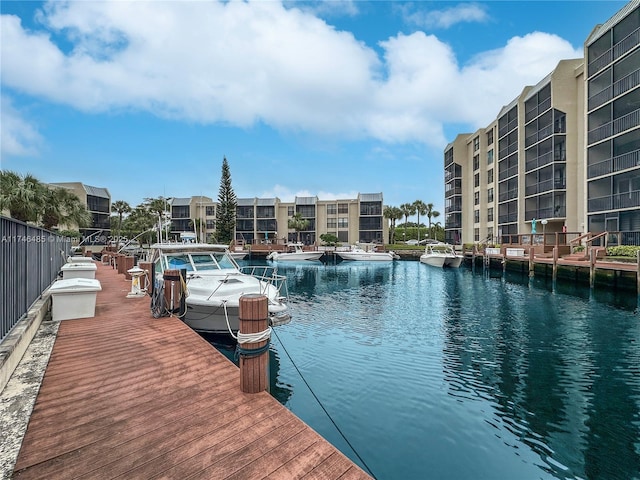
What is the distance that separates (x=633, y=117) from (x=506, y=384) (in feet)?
93.4

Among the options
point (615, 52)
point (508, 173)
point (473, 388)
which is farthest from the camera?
point (508, 173)

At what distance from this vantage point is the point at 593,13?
29156mm

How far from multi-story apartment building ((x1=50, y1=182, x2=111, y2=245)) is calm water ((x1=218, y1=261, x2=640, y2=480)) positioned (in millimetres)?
64190

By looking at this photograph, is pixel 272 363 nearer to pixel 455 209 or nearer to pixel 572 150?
pixel 572 150

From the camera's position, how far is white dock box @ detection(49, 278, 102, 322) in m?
7.50

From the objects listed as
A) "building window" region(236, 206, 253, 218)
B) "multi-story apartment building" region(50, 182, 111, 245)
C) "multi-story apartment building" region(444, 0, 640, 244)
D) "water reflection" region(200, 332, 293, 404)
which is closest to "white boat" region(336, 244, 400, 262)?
"multi-story apartment building" region(444, 0, 640, 244)

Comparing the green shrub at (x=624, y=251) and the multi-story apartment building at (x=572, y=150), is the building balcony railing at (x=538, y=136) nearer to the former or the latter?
the multi-story apartment building at (x=572, y=150)

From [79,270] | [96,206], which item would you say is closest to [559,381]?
[79,270]

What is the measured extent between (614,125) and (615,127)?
0.18 meters

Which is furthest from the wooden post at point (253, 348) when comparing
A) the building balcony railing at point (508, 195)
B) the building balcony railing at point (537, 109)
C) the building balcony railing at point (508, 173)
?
the building balcony railing at point (508, 173)

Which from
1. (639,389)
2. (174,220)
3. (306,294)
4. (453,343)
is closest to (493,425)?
(639,389)

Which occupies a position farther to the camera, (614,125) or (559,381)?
(614,125)

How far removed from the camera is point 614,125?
25938mm

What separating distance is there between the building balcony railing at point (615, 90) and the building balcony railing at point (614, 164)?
4.86 metres
